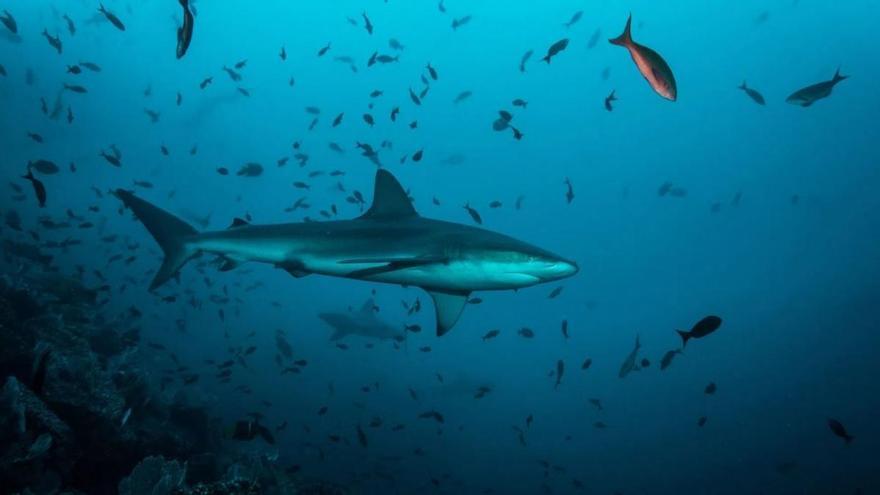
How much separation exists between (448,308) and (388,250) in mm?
1255

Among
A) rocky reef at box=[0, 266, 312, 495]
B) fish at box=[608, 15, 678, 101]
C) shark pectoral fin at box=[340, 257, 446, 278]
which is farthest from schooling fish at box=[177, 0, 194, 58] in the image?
rocky reef at box=[0, 266, 312, 495]

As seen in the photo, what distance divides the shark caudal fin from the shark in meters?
0.01

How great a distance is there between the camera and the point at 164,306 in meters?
50.9

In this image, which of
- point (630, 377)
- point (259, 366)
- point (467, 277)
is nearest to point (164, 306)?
point (259, 366)

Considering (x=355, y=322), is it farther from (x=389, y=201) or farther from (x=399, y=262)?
(x=399, y=262)

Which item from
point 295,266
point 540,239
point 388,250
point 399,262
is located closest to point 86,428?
point 295,266

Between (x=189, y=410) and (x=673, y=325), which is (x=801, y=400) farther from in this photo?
(x=189, y=410)

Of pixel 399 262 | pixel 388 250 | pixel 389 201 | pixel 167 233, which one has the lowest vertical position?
pixel 399 262

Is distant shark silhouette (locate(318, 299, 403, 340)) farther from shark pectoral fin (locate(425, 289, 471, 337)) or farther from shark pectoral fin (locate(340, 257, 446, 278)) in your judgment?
shark pectoral fin (locate(340, 257, 446, 278))

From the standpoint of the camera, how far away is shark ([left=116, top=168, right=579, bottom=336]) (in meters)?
4.61

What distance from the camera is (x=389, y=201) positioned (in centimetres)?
610

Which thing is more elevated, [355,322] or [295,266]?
[295,266]

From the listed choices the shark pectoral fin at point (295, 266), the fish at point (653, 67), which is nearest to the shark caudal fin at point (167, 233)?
the shark pectoral fin at point (295, 266)

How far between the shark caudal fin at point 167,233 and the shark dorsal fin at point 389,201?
7.78ft
